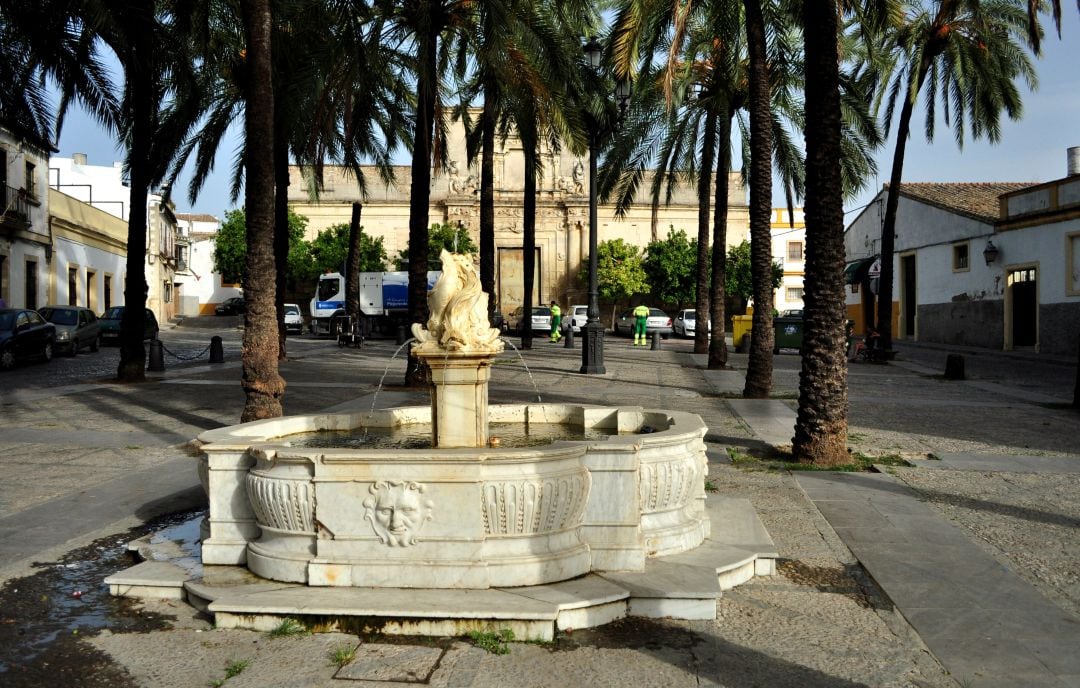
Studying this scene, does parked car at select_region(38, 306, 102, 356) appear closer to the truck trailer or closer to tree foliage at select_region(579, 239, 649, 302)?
the truck trailer

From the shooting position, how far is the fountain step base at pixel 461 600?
4.73m

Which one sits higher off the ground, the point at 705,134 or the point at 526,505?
the point at 705,134

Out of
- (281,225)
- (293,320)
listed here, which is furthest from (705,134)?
(293,320)

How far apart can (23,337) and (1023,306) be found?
2994 cm

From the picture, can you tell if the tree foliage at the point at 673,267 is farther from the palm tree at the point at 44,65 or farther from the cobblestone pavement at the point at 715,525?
the palm tree at the point at 44,65

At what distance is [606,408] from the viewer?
26.1 ft

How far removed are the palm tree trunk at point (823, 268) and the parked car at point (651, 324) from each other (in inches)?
1244

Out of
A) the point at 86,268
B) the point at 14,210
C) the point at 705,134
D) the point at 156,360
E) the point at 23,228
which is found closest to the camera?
the point at 156,360

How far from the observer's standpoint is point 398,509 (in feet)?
16.8

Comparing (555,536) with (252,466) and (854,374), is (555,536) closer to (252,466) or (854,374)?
(252,466)

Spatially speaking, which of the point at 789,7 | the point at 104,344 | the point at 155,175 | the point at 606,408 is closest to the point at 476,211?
the point at 104,344

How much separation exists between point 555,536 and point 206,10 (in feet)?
40.7

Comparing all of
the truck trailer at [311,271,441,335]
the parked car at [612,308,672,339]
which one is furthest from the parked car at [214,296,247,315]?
the parked car at [612,308,672,339]

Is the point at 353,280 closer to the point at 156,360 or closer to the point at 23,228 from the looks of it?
the point at 23,228
